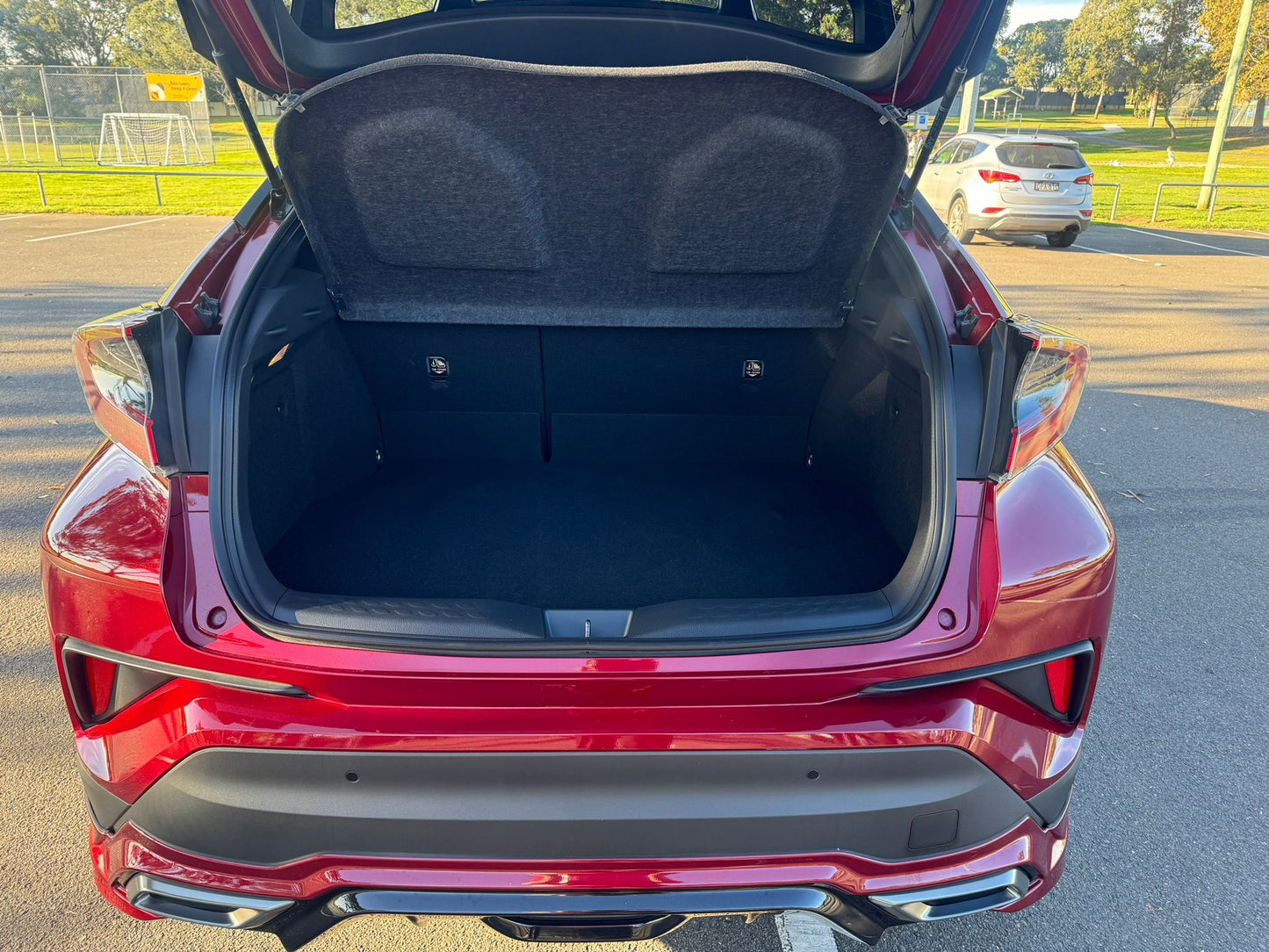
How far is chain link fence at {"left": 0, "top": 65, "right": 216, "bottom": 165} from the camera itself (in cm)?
2162

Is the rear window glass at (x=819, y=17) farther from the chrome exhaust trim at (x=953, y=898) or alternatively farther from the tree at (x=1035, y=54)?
the tree at (x=1035, y=54)

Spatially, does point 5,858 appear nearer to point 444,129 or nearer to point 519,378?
point 519,378

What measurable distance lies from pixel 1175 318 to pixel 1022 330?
7456mm

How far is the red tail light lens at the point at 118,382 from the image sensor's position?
133 cm

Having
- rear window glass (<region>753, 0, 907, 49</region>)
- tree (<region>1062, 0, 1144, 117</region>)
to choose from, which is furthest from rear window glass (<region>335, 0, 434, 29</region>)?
tree (<region>1062, 0, 1144, 117</region>)

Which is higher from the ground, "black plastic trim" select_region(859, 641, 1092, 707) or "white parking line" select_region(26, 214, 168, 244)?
"black plastic trim" select_region(859, 641, 1092, 707)

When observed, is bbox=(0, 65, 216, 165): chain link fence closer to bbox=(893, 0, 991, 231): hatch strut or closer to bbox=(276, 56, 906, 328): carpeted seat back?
bbox=(276, 56, 906, 328): carpeted seat back

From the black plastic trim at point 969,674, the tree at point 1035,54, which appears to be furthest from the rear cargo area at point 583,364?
the tree at point 1035,54

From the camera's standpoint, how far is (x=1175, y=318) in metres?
7.49

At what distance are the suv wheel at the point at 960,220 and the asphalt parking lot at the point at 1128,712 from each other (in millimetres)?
6506

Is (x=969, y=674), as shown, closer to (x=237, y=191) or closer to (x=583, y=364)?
(x=583, y=364)

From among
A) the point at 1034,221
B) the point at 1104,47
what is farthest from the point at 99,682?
the point at 1104,47

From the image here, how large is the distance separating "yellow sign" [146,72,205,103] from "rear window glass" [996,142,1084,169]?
20.7 metres

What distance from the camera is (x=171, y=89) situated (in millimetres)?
22766
